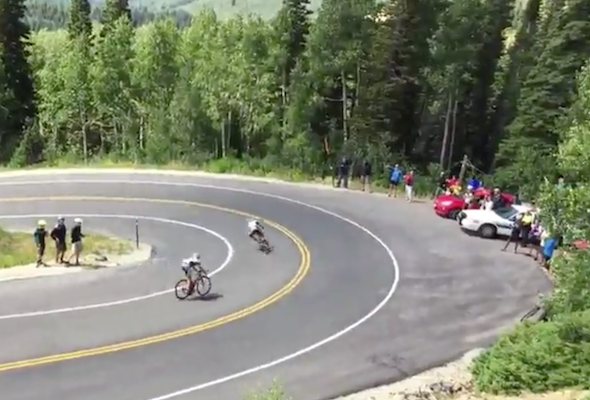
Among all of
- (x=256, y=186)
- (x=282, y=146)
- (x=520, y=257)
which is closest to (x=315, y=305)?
(x=520, y=257)

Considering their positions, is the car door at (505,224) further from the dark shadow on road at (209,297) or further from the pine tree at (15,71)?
the pine tree at (15,71)

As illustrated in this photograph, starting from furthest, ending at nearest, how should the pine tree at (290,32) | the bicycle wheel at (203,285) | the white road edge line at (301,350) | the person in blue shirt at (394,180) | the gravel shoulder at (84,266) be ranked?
the pine tree at (290,32) → the person in blue shirt at (394,180) → the gravel shoulder at (84,266) → the bicycle wheel at (203,285) → the white road edge line at (301,350)

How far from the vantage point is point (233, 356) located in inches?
807

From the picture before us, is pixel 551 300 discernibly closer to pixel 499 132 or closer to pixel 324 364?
pixel 324 364

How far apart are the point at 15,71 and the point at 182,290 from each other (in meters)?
39.5

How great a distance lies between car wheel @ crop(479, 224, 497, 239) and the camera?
32.1 metres

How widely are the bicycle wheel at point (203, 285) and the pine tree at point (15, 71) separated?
35.7m

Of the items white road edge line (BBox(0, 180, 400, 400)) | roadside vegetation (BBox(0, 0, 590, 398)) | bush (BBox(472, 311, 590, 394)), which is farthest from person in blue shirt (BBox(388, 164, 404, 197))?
bush (BBox(472, 311, 590, 394))

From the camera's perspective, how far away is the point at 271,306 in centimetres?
2431

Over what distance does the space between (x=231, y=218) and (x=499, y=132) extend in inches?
1132

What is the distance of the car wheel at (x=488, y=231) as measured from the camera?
32.1m

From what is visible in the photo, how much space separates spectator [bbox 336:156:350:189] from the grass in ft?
41.3

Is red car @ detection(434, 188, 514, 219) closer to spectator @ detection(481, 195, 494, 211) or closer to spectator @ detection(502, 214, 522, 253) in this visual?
spectator @ detection(481, 195, 494, 211)

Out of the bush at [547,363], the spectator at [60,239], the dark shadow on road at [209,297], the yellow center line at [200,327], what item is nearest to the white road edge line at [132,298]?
the dark shadow on road at [209,297]
